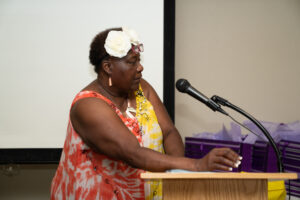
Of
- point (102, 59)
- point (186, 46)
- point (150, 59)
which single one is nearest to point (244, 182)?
point (102, 59)

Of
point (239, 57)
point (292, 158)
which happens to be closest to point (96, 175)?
point (292, 158)

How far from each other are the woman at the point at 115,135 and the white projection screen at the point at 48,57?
2.90 ft

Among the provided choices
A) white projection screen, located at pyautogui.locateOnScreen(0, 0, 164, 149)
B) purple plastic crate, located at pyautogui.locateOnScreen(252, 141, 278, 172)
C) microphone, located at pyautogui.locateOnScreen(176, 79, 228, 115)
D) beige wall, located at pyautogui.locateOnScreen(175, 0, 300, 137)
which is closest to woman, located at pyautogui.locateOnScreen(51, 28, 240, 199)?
microphone, located at pyautogui.locateOnScreen(176, 79, 228, 115)

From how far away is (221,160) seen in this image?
3.96 feet

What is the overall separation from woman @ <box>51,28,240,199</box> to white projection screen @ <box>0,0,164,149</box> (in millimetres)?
883

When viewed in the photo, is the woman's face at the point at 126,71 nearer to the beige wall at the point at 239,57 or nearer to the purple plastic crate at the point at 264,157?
the purple plastic crate at the point at 264,157

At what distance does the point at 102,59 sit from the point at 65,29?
1065 millimetres

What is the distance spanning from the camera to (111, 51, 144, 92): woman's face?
1.77m

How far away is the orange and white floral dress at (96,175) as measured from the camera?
1.65 metres

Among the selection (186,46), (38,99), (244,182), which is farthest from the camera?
(186,46)

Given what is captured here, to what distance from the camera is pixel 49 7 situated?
274 centimetres

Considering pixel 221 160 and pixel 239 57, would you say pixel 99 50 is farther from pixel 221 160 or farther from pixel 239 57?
pixel 239 57

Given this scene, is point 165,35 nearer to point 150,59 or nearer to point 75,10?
point 150,59

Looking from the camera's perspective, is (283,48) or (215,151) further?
(283,48)
